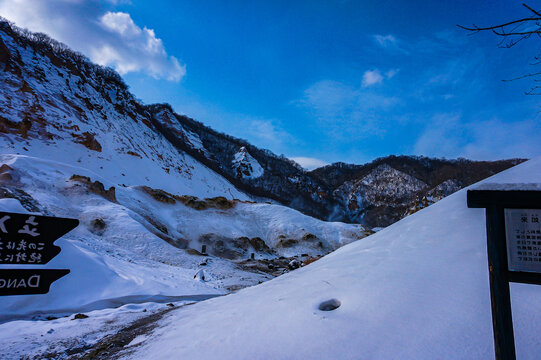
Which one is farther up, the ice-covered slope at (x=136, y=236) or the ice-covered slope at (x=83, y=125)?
the ice-covered slope at (x=83, y=125)

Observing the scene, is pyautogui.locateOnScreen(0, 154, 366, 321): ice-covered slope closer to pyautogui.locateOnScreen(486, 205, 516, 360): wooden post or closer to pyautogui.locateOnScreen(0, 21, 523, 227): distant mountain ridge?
pyautogui.locateOnScreen(486, 205, 516, 360): wooden post

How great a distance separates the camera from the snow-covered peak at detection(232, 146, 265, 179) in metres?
76.9

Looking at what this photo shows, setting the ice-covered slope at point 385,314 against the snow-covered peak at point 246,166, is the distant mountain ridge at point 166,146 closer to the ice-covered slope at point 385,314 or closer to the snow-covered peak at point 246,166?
the snow-covered peak at point 246,166

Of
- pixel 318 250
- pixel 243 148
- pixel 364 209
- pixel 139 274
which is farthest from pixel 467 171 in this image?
pixel 139 274

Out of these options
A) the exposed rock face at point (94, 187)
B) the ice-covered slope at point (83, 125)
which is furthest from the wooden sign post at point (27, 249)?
the ice-covered slope at point (83, 125)

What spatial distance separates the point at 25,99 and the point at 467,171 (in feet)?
341

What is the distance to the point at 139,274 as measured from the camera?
10438 mm

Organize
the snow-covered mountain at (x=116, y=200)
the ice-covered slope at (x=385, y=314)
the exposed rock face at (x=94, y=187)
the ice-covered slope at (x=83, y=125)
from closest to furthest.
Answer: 1. the ice-covered slope at (x=385, y=314)
2. the snow-covered mountain at (x=116, y=200)
3. the exposed rock face at (x=94, y=187)
4. the ice-covered slope at (x=83, y=125)

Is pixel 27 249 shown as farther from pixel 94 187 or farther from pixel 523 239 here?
pixel 94 187

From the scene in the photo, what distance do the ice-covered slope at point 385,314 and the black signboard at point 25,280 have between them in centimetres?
163

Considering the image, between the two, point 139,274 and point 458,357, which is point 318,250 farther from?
point 458,357

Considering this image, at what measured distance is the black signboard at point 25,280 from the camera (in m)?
2.70

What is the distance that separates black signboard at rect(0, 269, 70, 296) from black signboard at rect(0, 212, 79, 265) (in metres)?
0.10

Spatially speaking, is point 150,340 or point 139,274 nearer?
point 150,340
